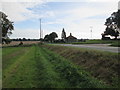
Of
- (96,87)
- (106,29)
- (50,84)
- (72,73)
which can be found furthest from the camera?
(106,29)

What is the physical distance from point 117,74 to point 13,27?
5541cm

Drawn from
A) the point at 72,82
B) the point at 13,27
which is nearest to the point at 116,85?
the point at 72,82

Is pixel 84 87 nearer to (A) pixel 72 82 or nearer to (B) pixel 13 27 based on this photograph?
(A) pixel 72 82

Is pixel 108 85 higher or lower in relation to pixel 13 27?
lower

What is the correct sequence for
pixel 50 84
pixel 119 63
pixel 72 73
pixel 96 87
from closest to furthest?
pixel 96 87, pixel 50 84, pixel 119 63, pixel 72 73

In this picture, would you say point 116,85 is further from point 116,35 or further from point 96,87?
point 116,35

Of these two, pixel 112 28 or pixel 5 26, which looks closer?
pixel 5 26

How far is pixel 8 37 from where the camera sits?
6134 cm

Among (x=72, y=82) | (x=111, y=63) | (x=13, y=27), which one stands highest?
(x=13, y=27)

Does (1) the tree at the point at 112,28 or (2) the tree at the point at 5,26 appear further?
(1) the tree at the point at 112,28

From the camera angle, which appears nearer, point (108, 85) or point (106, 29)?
point (108, 85)

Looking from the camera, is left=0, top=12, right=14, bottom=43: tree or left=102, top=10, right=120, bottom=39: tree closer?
left=0, top=12, right=14, bottom=43: tree

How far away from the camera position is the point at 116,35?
70.3m

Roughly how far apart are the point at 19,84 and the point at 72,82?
107 inches
